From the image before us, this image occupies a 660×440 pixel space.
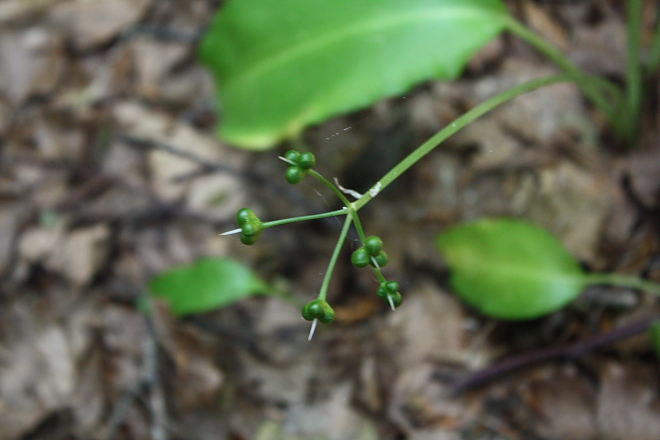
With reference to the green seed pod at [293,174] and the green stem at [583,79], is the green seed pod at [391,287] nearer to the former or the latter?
Result: the green seed pod at [293,174]

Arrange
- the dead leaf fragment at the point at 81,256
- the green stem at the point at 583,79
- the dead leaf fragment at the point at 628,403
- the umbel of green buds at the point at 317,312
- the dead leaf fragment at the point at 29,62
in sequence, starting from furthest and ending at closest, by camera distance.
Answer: the dead leaf fragment at the point at 29,62 → the dead leaf fragment at the point at 81,256 → the green stem at the point at 583,79 → the dead leaf fragment at the point at 628,403 → the umbel of green buds at the point at 317,312

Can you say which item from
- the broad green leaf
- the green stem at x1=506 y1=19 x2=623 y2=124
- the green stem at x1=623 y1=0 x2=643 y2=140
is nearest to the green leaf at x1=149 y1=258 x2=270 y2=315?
the broad green leaf

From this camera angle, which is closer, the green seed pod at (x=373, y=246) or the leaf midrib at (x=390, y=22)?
the green seed pod at (x=373, y=246)

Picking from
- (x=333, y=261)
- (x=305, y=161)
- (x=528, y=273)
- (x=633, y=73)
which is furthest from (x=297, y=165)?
(x=633, y=73)

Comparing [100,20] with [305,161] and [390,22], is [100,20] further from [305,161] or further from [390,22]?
[305,161]

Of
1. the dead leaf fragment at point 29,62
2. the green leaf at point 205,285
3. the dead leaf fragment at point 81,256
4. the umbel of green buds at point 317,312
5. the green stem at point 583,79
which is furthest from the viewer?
the dead leaf fragment at point 29,62

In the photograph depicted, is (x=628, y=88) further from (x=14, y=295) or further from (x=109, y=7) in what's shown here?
(x=14, y=295)

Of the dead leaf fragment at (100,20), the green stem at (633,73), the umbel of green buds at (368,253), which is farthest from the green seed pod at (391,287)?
the dead leaf fragment at (100,20)
